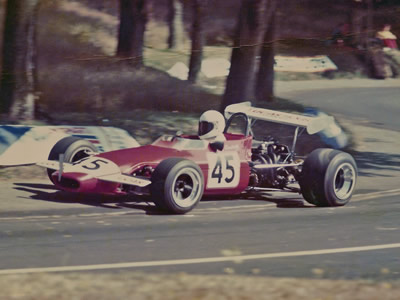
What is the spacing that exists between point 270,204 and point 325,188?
2.94 ft

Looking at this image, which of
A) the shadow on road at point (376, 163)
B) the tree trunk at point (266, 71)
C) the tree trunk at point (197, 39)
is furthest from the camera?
the tree trunk at point (266, 71)

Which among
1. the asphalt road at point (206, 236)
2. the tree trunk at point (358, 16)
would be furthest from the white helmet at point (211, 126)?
the tree trunk at point (358, 16)

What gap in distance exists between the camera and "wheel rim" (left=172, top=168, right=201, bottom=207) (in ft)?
40.3

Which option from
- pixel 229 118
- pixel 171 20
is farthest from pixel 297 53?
pixel 229 118

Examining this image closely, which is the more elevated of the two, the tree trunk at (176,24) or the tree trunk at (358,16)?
the tree trunk at (358,16)

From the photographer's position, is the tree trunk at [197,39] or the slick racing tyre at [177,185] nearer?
the slick racing tyre at [177,185]

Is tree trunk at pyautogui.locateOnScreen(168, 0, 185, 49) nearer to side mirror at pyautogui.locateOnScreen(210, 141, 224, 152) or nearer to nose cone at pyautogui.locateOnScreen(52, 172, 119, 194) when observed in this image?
side mirror at pyautogui.locateOnScreen(210, 141, 224, 152)

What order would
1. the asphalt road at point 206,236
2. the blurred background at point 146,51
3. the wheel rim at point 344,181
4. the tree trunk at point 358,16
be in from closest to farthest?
the asphalt road at point 206,236 → the wheel rim at point 344,181 → the blurred background at point 146,51 → the tree trunk at point 358,16

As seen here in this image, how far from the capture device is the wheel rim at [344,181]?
536 inches

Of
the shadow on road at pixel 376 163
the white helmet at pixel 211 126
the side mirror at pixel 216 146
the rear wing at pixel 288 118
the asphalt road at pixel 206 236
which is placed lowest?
→ the asphalt road at pixel 206 236

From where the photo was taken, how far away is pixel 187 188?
1245cm

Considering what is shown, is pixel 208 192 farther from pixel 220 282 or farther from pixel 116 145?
pixel 220 282

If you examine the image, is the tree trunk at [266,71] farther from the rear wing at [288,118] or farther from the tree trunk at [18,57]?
the rear wing at [288,118]

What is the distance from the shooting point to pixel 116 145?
16.3 meters
